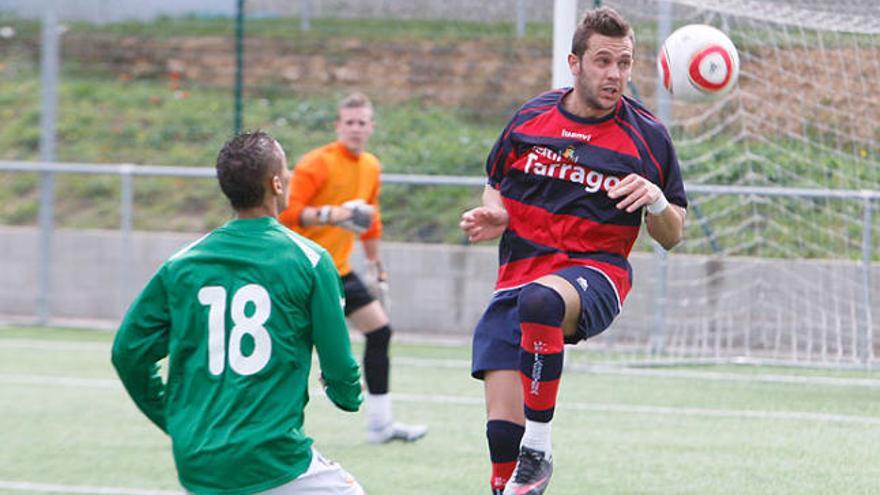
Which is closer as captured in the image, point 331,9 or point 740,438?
point 740,438

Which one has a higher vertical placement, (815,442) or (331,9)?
(331,9)

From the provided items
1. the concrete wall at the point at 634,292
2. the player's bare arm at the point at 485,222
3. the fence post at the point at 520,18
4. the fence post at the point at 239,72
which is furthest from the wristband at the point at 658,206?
the fence post at the point at 520,18

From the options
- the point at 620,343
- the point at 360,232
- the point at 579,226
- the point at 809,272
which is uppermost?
the point at 579,226

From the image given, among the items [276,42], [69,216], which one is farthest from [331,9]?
[69,216]

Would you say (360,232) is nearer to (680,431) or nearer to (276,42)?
(680,431)

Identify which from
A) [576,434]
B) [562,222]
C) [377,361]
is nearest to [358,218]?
[377,361]

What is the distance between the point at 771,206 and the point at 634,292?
1.31 meters

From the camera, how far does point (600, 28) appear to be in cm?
525

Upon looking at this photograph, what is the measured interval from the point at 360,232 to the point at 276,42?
7.99m

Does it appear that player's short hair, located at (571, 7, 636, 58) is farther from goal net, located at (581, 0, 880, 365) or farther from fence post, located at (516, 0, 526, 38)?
fence post, located at (516, 0, 526, 38)

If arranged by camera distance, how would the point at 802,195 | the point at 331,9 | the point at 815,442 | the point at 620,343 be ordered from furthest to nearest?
the point at 331,9 < the point at 620,343 < the point at 802,195 < the point at 815,442

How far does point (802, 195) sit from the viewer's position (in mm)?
10570

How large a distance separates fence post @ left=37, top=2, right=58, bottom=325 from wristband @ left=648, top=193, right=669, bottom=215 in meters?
8.99

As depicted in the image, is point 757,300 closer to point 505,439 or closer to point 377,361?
point 377,361
